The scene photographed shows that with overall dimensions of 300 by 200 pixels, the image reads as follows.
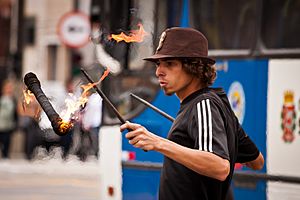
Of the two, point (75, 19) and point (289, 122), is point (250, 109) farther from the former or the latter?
point (75, 19)

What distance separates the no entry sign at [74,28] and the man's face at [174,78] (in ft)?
48.8

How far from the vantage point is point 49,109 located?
4504 mm

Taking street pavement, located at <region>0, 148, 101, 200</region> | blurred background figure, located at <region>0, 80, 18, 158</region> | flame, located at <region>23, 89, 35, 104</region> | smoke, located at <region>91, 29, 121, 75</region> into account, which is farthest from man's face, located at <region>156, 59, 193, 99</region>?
blurred background figure, located at <region>0, 80, 18, 158</region>

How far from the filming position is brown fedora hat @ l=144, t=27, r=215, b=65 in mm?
4551

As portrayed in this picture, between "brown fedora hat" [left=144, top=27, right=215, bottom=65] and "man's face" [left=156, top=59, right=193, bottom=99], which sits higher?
"brown fedora hat" [left=144, top=27, right=215, bottom=65]

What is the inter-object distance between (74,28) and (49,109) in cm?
1538

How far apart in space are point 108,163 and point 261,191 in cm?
231

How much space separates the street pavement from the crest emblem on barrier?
7540 mm

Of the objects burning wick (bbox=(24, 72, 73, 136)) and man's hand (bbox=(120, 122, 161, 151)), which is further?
burning wick (bbox=(24, 72, 73, 136))

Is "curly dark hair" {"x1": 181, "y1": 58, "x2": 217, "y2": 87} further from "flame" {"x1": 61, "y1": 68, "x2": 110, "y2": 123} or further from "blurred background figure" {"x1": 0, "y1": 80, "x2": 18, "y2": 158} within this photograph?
"blurred background figure" {"x1": 0, "y1": 80, "x2": 18, "y2": 158}

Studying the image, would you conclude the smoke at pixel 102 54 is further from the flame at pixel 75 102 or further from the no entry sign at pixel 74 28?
the no entry sign at pixel 74 28

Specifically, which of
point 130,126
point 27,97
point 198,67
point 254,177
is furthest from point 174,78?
point 254,177

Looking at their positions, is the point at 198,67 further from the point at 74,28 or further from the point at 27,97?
the point at 74,28

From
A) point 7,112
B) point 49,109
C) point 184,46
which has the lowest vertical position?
point 49,109
